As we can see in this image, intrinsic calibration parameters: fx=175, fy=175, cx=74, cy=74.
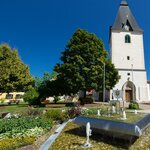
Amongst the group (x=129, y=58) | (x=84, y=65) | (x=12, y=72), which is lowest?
(x=12, y=72)

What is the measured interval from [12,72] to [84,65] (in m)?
10.4

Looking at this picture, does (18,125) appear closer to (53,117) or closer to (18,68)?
(53,117)

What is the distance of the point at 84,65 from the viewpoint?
26.0 m

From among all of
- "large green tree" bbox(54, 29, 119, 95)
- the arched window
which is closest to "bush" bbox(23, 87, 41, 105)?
"large green tree" bbox(54, 29, 119, 95)

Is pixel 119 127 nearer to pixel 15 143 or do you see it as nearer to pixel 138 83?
pixel 15 143

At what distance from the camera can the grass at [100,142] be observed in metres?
6.72

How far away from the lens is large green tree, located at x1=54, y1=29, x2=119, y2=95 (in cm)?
2433

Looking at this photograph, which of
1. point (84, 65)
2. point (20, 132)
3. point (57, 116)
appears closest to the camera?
point (20, 132)

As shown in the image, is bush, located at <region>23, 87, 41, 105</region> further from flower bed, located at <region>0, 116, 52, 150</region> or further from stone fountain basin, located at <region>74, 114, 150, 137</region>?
stone fountain basin, located at <region>74, 114, 150, 137</region>

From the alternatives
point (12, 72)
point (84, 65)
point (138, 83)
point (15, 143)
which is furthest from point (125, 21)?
point (15, 143)

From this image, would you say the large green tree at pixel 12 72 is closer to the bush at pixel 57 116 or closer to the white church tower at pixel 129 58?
the bush at pixel 57 116

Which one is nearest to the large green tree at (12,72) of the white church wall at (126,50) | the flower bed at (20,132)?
the flower bed at (20,132)

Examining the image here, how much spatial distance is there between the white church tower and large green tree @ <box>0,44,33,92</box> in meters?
16.1

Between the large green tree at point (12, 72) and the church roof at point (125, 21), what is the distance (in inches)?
815
